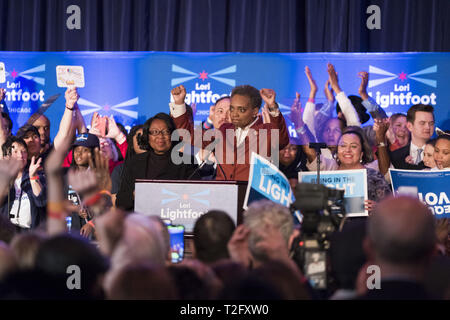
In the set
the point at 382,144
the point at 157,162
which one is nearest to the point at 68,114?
the point at 157,162

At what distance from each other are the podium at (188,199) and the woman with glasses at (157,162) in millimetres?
771

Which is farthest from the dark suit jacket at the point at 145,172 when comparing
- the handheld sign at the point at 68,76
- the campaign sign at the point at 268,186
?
the handheld sign at the point at 68,76

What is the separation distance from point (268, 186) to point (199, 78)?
9.20ft

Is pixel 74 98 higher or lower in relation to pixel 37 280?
higher

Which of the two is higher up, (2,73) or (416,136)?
(2,73)

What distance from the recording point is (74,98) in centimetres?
627

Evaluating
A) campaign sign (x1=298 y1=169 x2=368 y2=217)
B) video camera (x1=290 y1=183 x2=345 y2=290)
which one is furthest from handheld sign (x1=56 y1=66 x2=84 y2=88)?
video camera (x1=290 y1=183 x2=345 y2=290)

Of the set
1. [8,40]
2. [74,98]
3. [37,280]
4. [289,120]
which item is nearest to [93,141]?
[74,98]

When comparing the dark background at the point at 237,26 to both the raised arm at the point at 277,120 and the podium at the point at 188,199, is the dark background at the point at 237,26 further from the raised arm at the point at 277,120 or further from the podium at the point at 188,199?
the podium at the point at 188,199

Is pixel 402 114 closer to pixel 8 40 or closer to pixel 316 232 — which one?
pixel 316 232

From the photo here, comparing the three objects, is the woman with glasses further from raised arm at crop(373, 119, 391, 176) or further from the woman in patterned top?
raised arm at crop(373, 119, 391, 176)

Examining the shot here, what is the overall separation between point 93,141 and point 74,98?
0.86 m

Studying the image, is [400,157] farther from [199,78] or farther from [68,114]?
[68,114]

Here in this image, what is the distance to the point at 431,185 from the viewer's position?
4.50 metres
